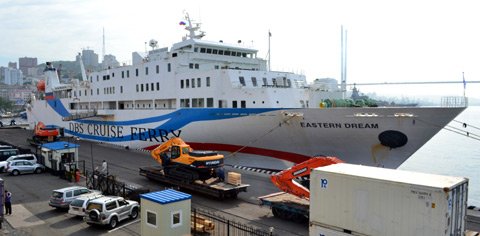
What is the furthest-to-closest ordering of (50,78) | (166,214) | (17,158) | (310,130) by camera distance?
(50,78) < (17,158) < (310,130) < (166,214)

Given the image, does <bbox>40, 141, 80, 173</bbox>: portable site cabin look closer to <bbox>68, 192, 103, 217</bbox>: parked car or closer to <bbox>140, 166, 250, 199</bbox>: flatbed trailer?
<bbox>140, 166, 250, 199</bbox>: flatbed trailer

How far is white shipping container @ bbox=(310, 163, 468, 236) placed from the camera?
303 inches

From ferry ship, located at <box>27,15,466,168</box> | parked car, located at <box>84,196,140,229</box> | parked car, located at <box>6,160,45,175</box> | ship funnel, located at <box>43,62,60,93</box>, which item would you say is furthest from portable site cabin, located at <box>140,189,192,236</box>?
ship funnel, located at <box>43,62,60,93</box>

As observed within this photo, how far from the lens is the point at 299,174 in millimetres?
13086

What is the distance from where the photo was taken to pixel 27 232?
1205cm

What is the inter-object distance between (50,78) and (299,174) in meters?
39.0

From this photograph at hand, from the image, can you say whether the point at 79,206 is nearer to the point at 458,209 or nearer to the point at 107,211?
the point at 107,211

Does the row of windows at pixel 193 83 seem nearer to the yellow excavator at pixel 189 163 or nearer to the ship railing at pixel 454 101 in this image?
the yellow excavator at pixel 189 163

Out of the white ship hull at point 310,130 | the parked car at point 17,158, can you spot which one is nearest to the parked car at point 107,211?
the white ship hull at point 310,130

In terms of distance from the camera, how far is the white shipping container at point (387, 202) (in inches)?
303

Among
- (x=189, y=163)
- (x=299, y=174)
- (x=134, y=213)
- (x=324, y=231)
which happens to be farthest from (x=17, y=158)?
(x=324, y=231)

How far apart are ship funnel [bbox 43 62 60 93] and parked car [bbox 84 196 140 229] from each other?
35.0 metres

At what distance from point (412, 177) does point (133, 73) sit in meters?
23.5

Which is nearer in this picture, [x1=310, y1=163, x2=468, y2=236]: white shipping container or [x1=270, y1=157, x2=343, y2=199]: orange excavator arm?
[x1=310, y1=163, x2=468, y2=236]: white shipping container
